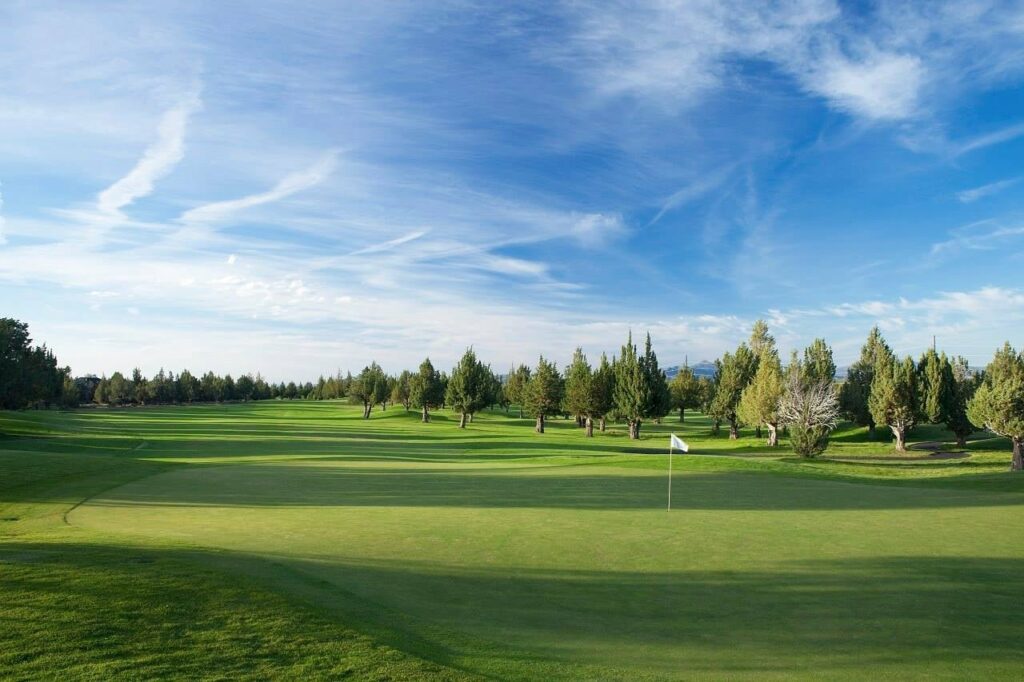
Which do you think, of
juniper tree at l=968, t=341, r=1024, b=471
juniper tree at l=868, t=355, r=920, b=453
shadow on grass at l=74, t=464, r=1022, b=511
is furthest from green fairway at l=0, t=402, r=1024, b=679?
juniper tree at l=868, t=355, r=920, b=453

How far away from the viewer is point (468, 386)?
78.9 metres

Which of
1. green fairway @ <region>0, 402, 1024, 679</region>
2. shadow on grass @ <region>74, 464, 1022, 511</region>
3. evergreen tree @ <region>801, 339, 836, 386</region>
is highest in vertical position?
evergreen tree @ <region>801, 339, 836, 386</region>

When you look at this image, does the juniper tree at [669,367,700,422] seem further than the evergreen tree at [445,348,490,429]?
Yes

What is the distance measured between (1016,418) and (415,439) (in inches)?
1799

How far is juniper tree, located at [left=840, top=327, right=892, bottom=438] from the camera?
7121cm

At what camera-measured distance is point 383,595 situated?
379 inches

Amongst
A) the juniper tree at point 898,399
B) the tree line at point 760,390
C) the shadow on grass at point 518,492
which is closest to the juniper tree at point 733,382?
the tree line at point 760,390

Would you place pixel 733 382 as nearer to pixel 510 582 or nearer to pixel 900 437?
pixel 900 437

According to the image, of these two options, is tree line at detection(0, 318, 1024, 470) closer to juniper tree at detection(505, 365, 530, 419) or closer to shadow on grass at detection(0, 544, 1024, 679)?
juniper tree at detection(505, 365, 530, 419)

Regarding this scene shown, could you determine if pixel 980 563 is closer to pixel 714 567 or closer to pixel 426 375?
pixel 714 567

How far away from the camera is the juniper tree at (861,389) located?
71206mm

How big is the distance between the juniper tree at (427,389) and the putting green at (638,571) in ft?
215

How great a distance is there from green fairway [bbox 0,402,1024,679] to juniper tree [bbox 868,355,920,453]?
40394 millimetres

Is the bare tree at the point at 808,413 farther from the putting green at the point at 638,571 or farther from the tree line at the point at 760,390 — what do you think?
the putting green at the point at 638,571
